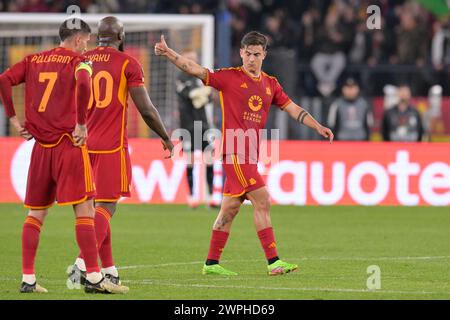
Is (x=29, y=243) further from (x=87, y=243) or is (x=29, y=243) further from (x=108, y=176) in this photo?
(x=108, y=176)

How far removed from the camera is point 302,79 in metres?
25.3

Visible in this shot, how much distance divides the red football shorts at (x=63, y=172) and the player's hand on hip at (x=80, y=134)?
140 mm

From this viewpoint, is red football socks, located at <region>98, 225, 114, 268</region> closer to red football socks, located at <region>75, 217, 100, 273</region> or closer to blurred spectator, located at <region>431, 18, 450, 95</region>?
red football socks, located at <region>75, 217, 100, 273</region>

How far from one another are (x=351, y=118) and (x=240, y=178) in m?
10.9

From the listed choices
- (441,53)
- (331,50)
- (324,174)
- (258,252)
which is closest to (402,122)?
(324,174)

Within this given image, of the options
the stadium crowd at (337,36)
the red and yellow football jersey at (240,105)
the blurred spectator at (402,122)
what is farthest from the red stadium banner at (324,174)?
the red and yellow football jersey at (240,105)

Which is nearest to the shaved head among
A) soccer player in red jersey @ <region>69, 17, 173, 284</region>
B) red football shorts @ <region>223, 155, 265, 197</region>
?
soccer player in red jersey @ <region>69, 17, 173, 284</region>

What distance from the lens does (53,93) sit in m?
9.23

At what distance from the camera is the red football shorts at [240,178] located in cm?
1102

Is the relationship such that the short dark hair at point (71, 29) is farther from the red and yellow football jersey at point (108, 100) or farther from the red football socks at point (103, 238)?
the red football socks at point (103, 238)

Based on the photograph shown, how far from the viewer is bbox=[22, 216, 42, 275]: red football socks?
9.36m

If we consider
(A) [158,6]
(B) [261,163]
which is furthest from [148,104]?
(A) [158,6]

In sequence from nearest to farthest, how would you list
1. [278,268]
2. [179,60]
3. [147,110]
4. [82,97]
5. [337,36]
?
[82,97] → [147,110] → [179,60] → [278,268] → [337,36]
